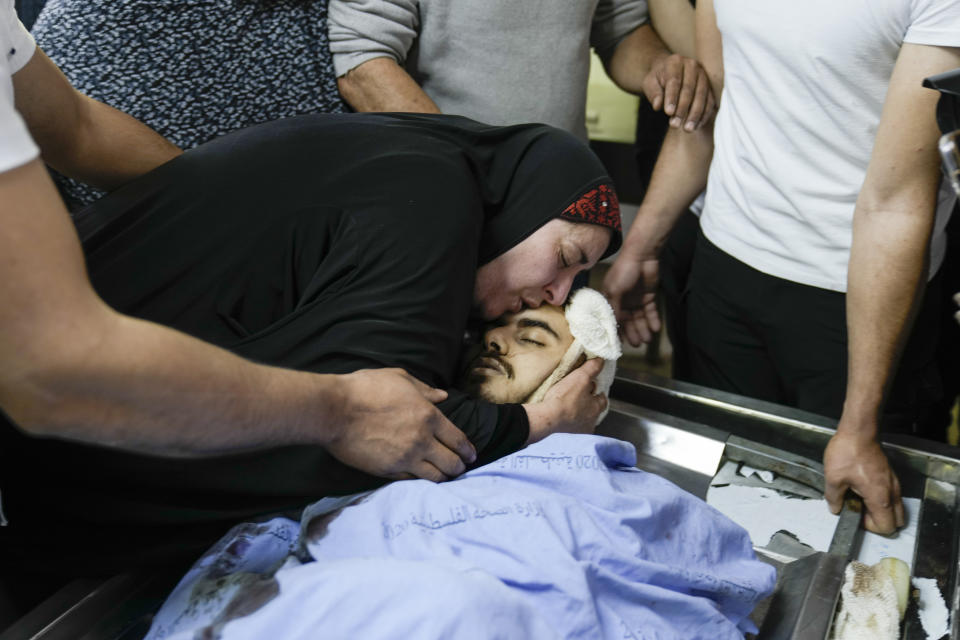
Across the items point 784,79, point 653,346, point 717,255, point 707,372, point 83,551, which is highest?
point 784,79

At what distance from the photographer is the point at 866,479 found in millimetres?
1148

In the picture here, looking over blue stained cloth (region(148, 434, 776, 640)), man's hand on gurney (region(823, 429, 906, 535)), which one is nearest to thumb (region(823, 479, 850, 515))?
man's hand on gurney (region(823, 429, 906, 535))

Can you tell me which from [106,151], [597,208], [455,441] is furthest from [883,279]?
[106,151]

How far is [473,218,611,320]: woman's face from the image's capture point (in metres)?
1.25

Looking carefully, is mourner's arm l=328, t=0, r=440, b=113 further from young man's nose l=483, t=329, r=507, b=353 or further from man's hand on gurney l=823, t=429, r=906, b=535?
man's hand on gurney l=823, t=429, r=906, b=535

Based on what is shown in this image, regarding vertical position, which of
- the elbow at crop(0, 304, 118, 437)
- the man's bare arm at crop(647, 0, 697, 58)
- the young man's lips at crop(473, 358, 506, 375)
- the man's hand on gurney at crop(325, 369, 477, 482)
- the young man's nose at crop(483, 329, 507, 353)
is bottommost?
the young man's lips at crop(473, 358, 506, 375)

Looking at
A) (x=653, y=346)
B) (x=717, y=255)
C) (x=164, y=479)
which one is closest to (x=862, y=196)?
(x=717, y=255)

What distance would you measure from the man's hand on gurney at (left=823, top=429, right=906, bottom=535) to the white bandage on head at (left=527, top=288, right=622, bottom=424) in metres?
0.37

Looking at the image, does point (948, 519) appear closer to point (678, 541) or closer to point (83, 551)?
point (678, 541)

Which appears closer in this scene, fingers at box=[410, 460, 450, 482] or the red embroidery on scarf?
fingers at box=[410, 460, 450, 482]

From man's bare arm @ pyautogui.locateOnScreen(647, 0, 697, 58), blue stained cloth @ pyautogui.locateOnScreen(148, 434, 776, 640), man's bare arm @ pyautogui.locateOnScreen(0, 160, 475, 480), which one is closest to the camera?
man's bare arm @ pyautogui.locateOnScreen(0, 160, 475, 480)

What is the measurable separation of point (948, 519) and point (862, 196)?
51cm

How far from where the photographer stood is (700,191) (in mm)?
1691

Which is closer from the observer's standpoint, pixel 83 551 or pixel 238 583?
pixel 238 583
